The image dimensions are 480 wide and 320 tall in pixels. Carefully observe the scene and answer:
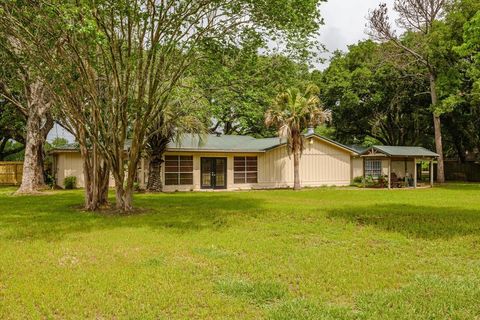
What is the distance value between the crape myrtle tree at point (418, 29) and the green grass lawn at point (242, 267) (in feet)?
58.2

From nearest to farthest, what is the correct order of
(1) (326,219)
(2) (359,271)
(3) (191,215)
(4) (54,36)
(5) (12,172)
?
(2) (359,271) → (4) (54,36) → (1) (326,219) → (3) (191,215) → (5) (12,172)

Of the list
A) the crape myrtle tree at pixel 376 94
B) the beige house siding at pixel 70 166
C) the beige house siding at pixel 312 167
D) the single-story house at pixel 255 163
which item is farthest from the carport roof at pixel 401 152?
the beige house siding at pixel 70 166

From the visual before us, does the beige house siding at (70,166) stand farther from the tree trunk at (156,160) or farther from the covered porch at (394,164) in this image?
the covered porch at (394,164)

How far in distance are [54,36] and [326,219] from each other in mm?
8357

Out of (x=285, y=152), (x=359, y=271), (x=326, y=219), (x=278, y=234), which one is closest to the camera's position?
(x=359, y=271)

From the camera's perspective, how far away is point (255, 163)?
24.4 metres

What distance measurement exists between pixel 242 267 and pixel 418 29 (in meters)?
Result: 26.1

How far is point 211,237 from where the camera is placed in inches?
328

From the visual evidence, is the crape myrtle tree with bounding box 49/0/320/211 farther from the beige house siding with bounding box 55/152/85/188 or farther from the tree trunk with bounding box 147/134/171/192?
the beige house siding with bounding box 55/152/85/188

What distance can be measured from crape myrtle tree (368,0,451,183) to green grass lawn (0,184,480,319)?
17.7m

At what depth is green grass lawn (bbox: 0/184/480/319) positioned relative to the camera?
4359 millimetres

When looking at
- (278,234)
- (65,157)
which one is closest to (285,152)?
(65,157)

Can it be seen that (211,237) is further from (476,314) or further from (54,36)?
(54,36)

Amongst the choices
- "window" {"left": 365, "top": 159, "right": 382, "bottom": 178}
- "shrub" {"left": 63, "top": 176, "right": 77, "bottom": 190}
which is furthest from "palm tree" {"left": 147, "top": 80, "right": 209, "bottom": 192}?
"window" {"left": 365, "top": 159, "right": 382, "bottom": 178}
